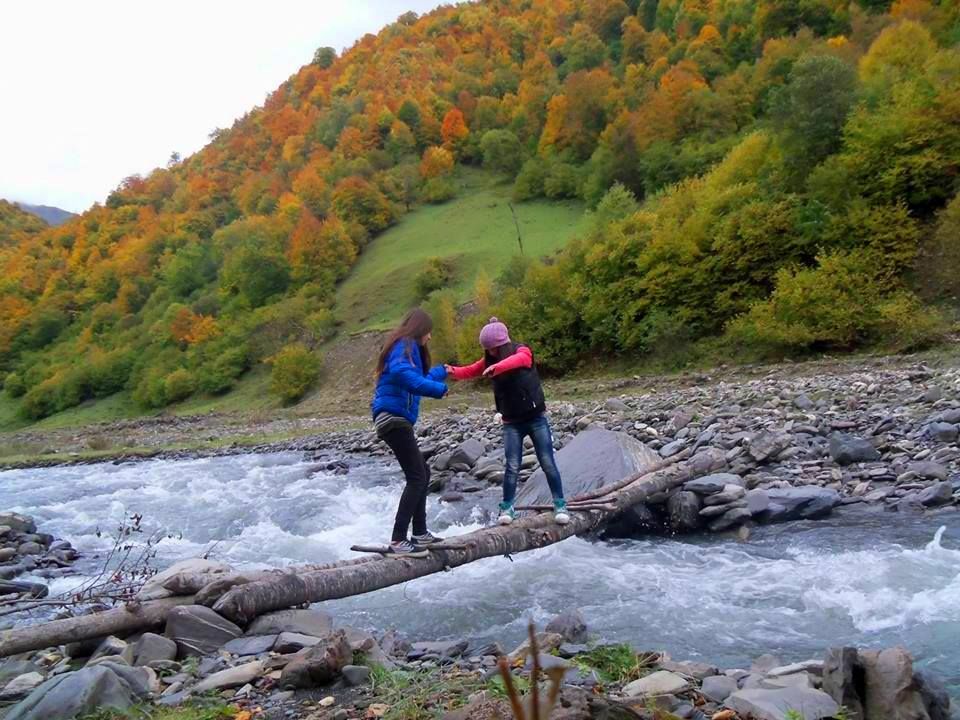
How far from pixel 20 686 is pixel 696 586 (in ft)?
21.5

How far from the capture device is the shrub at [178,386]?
71938mm

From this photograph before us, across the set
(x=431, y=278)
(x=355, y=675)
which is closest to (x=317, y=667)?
(x=355, y=675)

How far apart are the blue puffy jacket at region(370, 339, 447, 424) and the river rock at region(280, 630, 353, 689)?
261 centimetres

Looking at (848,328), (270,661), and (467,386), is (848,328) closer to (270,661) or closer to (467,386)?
(467,386)

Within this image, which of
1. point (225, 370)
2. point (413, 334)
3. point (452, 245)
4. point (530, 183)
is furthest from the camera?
point (530, 183)

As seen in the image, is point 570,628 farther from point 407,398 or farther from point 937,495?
point 937,495

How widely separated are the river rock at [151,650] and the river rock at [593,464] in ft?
19.6

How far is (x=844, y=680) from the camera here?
446cm

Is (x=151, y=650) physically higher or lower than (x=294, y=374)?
higher

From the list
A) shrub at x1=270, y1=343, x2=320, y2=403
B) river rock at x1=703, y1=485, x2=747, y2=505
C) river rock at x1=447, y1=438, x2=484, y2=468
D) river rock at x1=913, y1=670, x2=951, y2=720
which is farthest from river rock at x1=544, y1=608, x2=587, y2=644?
shrub at x1=270, y1=343, x2=320, y2=403

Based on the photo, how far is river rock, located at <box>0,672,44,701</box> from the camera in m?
5.60

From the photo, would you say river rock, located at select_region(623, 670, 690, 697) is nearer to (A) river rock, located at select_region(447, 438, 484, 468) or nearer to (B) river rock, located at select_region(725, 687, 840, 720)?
(B) river rock, located at select_region(725, 687, 840, 720)

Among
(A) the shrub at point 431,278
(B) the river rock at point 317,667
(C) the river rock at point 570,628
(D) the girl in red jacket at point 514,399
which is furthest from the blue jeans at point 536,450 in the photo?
(A) the shrub at point 431,278

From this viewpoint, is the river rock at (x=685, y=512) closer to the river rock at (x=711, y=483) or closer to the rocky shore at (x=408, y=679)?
the river rock at (x=711, y=483)
